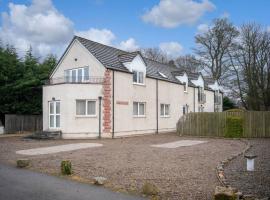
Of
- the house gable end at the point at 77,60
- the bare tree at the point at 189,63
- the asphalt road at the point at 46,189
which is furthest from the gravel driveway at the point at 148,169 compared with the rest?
the bare tree at the point at 189,63

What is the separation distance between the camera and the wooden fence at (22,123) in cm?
3079

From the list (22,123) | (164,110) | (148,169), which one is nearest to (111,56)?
(164,110)

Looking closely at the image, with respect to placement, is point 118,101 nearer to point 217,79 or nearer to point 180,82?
point 180,82

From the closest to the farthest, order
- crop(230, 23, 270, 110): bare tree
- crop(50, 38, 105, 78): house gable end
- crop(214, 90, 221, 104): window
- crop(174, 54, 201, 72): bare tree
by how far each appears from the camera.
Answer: crop(50, 38, 105, 78): house gable end < crop(230, 23, 270, 110): bare tree < crop(214, 90, 221, 104): window < crop(174, 54, 201, 72): bare tree

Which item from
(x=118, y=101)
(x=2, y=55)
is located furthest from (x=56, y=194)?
(x=2, y=55)

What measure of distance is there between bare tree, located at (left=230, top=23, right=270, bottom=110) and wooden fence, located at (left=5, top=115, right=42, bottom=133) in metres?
24.6

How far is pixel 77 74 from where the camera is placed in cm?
2747

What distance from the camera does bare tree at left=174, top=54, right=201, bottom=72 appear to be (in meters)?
51.4

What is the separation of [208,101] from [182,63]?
Result: 1738 cm

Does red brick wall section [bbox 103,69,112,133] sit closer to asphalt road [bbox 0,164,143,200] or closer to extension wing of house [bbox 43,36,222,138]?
extension wing of house [bbox 43,36,222,138]

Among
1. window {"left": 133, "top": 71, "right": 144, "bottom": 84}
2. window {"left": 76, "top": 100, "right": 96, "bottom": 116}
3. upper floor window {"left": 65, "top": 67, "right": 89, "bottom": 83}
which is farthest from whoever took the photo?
window {"left": 133, "top": 71, "right": 144, "bottom": 84}

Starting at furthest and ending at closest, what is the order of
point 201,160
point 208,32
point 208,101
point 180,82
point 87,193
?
point 208,32, point 208,101, point 180,82, point 201,160, point 87,193

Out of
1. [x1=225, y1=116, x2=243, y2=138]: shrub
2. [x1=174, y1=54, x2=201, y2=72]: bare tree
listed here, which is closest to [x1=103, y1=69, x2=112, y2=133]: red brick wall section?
[x1=225, y1=116, x2=243, y2=138]: shrub

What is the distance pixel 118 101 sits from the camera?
84.7 ft
